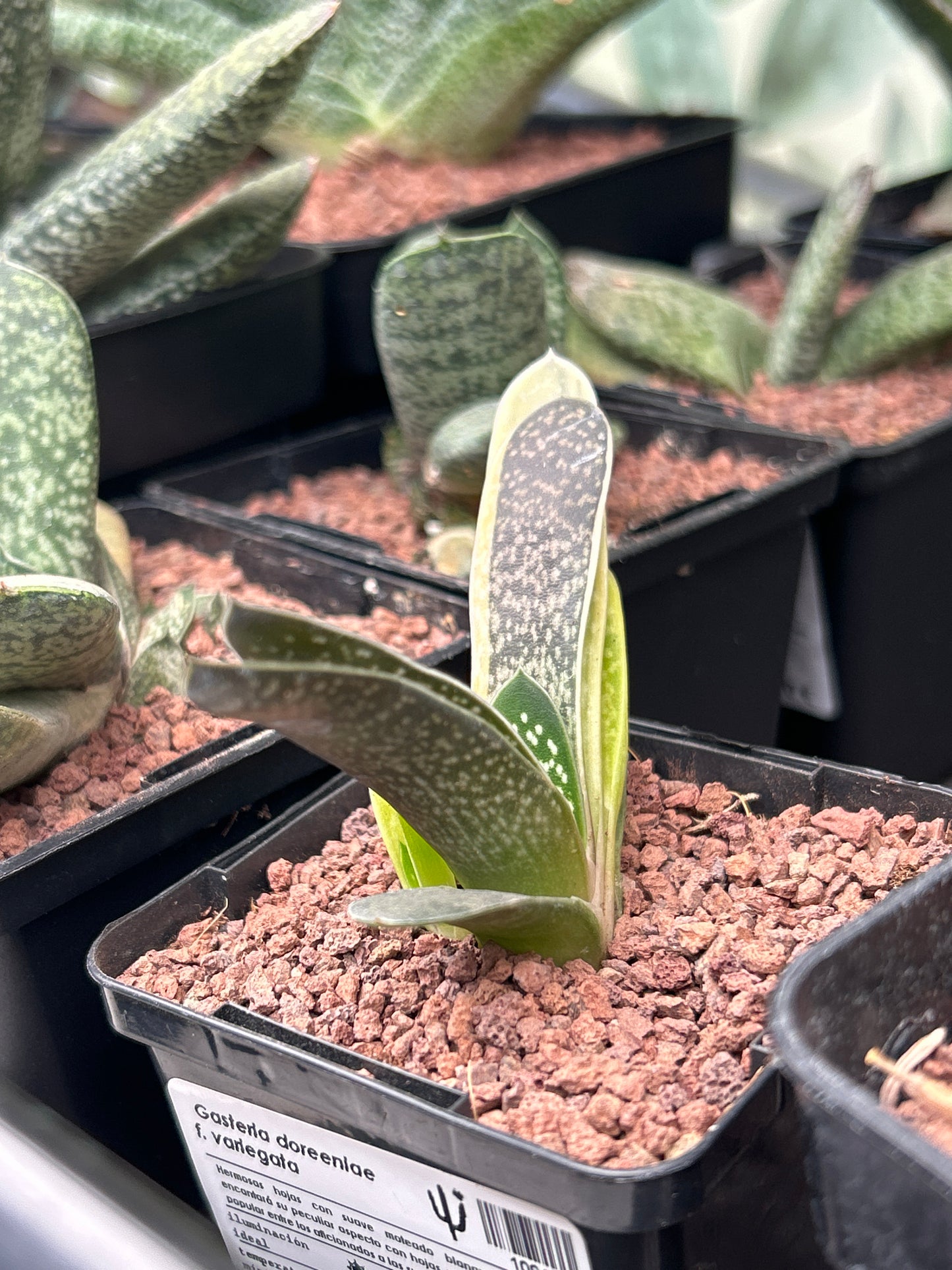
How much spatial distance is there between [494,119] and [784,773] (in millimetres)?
760

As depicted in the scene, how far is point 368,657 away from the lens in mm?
367

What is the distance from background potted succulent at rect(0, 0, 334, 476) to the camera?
73 centimetres

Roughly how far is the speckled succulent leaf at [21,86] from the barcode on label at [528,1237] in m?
0.69

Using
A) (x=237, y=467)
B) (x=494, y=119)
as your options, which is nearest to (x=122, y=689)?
(x=237, y=467)

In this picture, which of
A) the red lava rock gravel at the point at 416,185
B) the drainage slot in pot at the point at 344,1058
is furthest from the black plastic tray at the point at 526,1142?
the red lava rock gravel at the point at 416,185

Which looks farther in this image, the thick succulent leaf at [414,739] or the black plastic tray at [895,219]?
the black plastic tray at [895,219]

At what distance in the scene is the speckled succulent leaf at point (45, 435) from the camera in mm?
615

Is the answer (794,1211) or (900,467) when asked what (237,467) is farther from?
(794,1211)

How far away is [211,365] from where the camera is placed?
909mm

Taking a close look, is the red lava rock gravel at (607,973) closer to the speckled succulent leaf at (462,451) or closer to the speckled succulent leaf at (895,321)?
the speckled succulent leaf at (462,451)

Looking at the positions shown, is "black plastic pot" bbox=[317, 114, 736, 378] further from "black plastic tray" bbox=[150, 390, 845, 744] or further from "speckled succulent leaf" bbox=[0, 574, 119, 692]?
"speckled succulent leaf" bbox=[0, 574, 119, 692]

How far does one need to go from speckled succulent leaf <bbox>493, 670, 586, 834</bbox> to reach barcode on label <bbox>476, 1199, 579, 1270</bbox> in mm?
138

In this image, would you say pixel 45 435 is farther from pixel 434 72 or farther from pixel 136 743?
pixel 434 72

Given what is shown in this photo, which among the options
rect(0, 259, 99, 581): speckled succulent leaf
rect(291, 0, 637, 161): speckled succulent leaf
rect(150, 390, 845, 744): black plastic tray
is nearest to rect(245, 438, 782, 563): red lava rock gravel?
rect(150, 390, 845, 744): black plastic tray
